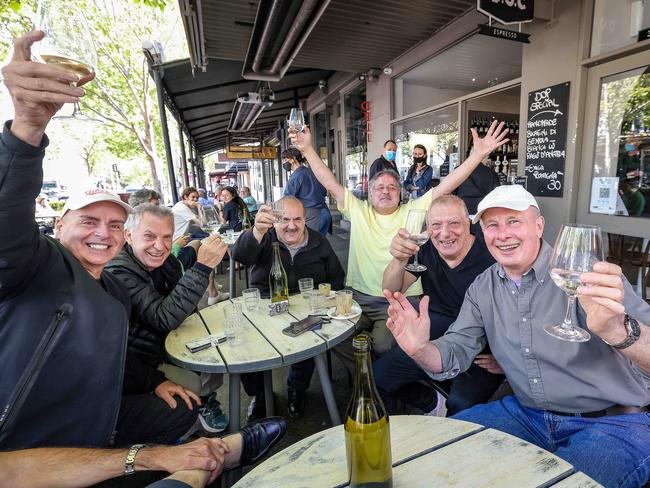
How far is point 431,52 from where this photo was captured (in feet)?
17.3

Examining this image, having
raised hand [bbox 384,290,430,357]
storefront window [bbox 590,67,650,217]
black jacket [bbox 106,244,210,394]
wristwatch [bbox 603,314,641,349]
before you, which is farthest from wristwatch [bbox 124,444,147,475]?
storefront window [bbox 590,67,650,217]

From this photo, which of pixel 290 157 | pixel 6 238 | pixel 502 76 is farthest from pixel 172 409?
pixel 502 76

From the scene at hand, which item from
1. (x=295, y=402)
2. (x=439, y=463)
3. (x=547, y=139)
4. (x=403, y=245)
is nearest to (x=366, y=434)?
(x=439, y=463)

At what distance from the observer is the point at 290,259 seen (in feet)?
8.82

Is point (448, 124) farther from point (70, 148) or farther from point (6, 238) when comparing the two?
point (70, 148)

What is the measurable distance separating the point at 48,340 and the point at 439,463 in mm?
1371

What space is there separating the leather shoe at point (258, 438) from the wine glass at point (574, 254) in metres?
1.21

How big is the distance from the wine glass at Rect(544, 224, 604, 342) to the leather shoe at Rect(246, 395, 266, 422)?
81.3 inches

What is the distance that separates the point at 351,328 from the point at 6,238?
4.77ft

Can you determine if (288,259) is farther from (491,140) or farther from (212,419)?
(491,140)

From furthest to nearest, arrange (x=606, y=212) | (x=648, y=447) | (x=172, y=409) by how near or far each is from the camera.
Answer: (x=606, y=212) < (x=172, y=409) < (x=648, y=447)

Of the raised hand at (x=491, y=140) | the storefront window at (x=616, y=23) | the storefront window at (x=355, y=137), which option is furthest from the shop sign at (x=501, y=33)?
the storefront window at (x=355, y=137)

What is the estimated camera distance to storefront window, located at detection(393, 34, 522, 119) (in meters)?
5.00

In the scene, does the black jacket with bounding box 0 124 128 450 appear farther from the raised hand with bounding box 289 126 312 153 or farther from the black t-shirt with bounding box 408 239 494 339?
the raised hand with bounding box 289 126 312 153
